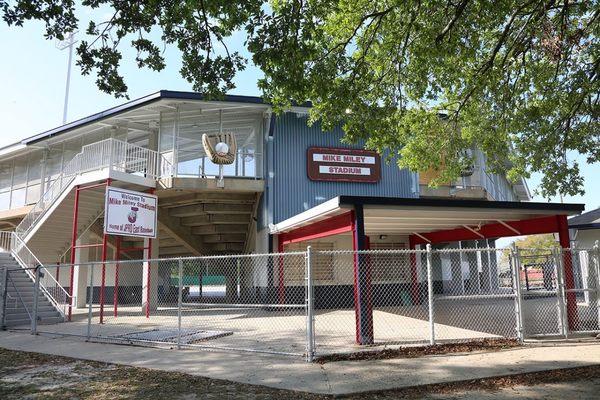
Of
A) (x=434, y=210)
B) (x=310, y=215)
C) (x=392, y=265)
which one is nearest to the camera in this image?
(x=434, y=210)

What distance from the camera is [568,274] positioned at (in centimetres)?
1118

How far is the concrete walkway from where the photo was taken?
21.6 feet

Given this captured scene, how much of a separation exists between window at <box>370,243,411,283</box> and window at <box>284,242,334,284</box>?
2049 millimetres

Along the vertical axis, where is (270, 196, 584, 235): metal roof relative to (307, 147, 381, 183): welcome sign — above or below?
below

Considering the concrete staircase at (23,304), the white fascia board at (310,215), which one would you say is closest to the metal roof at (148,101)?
the white fascia board at (310,215)

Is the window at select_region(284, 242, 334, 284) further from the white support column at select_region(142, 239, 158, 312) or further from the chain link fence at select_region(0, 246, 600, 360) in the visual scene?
the white support column at select_region(142, 239, 158, 312)

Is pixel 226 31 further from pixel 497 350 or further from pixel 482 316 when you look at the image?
pixel 482 316

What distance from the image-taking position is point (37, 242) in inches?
704

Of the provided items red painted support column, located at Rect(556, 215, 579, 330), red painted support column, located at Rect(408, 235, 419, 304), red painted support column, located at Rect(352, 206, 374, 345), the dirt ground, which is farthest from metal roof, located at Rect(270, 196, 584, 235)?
red painted support column, located at Rect(408, 235, 419, 304)

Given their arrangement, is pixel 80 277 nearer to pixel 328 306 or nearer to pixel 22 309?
pixel 22 309

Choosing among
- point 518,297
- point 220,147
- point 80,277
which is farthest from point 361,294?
point 80,277

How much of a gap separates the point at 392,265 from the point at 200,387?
45.6 feet

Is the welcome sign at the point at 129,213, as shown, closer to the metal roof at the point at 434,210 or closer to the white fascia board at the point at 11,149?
the metal roof at the point at 434,210

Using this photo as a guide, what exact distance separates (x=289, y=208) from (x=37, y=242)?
9555mm
